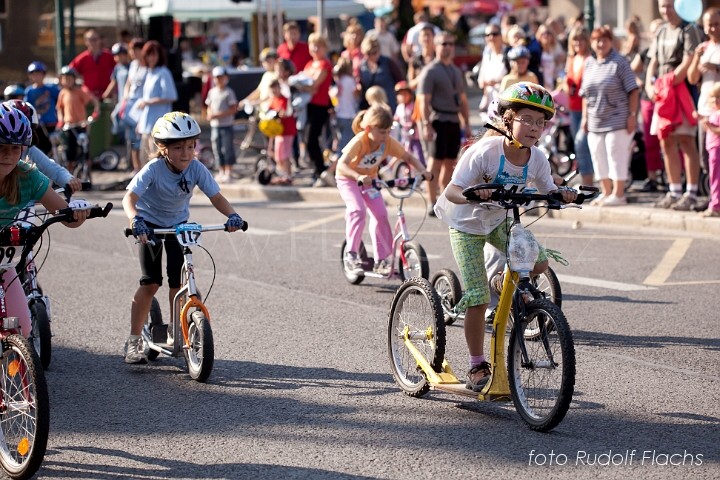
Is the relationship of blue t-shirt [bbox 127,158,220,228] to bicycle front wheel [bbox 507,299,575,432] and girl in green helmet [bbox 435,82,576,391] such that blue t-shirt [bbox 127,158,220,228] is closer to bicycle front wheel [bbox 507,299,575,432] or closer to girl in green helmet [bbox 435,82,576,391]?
girl in green helmet [bbox 435,82,576,391]

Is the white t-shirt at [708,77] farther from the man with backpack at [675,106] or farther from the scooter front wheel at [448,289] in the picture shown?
the scooter front wheel at [448,289]

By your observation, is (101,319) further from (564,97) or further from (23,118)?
(564,97)

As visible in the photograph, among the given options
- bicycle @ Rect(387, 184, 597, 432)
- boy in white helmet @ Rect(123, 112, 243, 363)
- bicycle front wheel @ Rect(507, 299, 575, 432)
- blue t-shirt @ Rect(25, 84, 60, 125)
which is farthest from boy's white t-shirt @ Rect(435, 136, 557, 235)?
blue t-shirt @ Rect(25, 84, 60, 125)

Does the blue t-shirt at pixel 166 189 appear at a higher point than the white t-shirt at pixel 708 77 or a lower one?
lower

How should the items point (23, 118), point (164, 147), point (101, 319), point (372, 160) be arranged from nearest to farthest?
point (23, 118)
point (164, 147)
point (101, 319)
point (372, 160)

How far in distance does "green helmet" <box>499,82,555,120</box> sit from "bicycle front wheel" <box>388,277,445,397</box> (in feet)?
3.63

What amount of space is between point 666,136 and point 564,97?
283 cm

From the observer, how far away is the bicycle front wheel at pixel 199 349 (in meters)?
7.36

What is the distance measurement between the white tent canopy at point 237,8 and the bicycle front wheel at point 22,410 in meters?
23.9

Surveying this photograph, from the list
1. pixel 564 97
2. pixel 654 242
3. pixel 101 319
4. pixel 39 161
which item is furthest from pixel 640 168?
pixel 39 161

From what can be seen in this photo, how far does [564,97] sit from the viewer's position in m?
16.3

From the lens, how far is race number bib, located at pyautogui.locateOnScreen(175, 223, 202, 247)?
738cm

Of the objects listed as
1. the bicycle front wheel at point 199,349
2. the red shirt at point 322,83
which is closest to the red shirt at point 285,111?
the red shirt at point 322,83

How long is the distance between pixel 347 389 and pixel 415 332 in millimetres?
561
